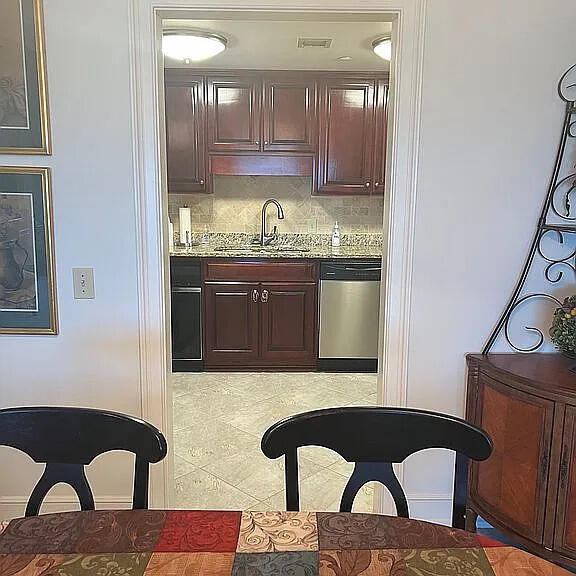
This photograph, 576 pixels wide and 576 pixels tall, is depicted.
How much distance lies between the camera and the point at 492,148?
2219mm

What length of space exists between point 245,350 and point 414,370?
2.36m

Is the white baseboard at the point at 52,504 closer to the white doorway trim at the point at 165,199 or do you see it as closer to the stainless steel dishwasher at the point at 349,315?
the white doorway trim at the point at 165,199

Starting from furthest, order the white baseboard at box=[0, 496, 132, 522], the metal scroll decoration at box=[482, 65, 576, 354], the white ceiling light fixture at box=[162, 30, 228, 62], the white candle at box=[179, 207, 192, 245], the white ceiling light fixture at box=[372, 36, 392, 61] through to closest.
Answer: the white candle at box=[179, 207, 192, 245] < the white ceiling light fixture at box=[372, 36, 392, 61] < the white ceiling light fixture at box=[162, 30, 228, 62] < the white baseboard at box=[0, 496, 132, 522] < the metal scroll decoration at box=[482, 65, 576, 354]

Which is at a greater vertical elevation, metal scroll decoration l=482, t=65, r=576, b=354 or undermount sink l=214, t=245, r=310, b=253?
metal scroll decoration l=482, t=65, r=576, b=354

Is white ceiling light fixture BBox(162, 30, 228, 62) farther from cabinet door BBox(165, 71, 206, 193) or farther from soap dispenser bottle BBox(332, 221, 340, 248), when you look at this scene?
soap dispenser bottle BBox(332, 221, 340, 248)

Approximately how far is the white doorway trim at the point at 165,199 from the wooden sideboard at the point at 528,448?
344 millimetres

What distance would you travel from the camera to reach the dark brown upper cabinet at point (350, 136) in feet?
14.7

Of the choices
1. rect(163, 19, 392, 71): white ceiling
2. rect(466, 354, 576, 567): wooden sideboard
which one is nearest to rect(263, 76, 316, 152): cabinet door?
rect(163, 19, 392, 71): white ceiling

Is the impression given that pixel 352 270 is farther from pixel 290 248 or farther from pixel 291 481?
pixel 291 481

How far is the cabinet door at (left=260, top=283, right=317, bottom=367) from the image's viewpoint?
4453mm

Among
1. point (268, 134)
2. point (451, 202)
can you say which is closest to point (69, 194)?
A: point (451, 202)

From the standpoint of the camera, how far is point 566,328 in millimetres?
2082

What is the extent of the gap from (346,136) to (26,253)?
2.91m

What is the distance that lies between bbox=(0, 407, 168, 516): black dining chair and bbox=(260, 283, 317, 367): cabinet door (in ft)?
10.4
